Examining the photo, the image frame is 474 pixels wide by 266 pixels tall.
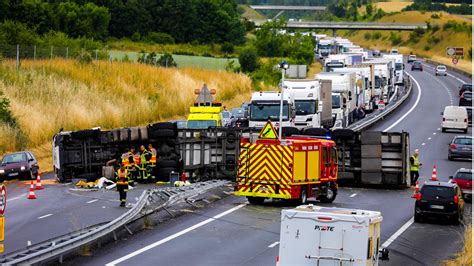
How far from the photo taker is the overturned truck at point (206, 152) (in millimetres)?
41812

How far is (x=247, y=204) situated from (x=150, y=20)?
96.6 meters

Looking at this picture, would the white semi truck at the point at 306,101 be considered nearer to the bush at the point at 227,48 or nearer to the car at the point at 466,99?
the car at the point at 466,99

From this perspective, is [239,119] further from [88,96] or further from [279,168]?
[279,168]

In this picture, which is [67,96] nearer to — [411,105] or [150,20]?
[411,105]

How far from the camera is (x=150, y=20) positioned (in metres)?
131

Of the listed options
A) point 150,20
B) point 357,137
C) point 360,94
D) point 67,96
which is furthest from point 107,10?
point 357,137

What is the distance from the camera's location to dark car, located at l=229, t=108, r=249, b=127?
2160 inches

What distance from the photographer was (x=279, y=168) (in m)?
34.5

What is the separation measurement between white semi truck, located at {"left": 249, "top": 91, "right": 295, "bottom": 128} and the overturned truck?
7.14 m

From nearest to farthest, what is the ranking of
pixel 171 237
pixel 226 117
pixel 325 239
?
pixel 325 239
pixel 171 237
pixel 226 117

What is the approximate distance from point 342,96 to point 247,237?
37396 millimetres

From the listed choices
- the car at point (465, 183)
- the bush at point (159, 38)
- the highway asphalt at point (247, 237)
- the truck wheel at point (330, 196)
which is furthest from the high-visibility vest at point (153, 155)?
the bush at point (159, 38)

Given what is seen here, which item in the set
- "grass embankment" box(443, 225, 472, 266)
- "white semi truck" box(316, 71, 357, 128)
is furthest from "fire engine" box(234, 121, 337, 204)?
"white semi truck" box(316, 71, 357, 128)

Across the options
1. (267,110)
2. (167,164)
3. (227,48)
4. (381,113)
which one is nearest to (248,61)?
(227,48)
